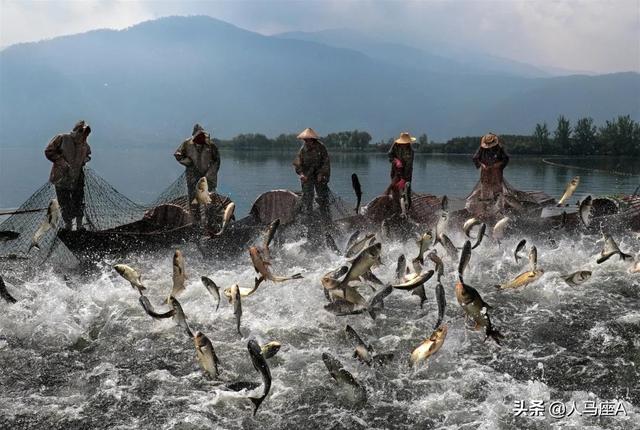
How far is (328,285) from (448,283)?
4.02 m

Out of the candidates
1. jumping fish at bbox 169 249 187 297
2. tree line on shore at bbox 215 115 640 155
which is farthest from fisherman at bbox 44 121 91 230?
tree line on shore at bbox 215 115 640 155

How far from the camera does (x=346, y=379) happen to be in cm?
712

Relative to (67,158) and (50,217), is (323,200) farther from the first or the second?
(50,217)

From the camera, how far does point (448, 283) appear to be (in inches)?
465

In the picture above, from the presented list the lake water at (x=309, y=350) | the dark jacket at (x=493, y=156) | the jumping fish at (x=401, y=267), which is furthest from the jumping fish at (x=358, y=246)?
the dark jacket at (x=493, y=156)

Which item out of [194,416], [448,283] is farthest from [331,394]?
[448,283]

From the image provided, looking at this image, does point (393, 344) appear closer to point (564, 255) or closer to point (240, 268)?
point (240, 268)

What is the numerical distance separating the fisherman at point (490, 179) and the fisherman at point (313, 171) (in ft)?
12.4

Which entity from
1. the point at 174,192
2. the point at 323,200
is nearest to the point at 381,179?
the point at 323,200

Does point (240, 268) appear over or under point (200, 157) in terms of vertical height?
under

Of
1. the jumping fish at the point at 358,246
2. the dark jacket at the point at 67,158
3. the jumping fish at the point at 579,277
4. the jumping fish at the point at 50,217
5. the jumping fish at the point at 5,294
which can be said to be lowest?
the jumping fish at the point at 5,294

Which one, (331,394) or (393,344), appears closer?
(331,394)

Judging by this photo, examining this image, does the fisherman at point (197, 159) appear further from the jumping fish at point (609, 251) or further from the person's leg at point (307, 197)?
the jumping fish at point (609, 251)

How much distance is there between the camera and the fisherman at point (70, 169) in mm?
A: 12648
